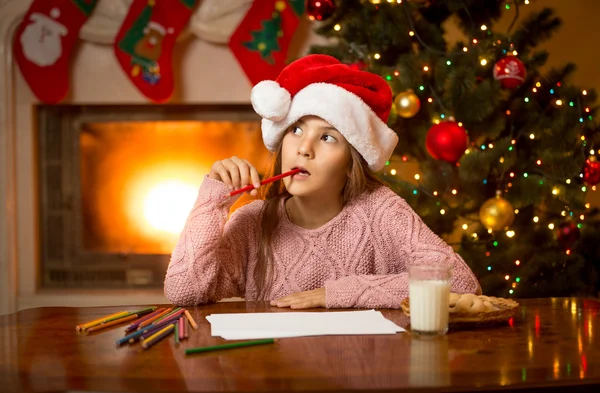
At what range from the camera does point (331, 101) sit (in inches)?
52.8

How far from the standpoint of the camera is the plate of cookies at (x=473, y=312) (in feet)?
3.25

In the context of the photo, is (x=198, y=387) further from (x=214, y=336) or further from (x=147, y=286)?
(x=147, y=286)

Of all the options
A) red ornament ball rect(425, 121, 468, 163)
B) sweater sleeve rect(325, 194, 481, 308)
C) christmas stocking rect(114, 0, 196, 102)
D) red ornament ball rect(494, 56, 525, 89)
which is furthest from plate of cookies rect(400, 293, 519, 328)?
→ christmas stocking rect(114, 0, 196, 102)

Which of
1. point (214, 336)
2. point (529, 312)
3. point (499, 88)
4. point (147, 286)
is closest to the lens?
point (214, 336)

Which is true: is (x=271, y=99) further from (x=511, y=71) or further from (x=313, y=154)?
(x=511, y=71)

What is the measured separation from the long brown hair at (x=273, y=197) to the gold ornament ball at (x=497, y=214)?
749 mm

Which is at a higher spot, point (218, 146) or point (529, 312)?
point (218, 146)

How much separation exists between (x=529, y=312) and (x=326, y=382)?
0.58 metres

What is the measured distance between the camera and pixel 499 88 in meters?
2.19

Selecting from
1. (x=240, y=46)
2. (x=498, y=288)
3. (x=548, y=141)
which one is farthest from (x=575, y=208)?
(x=240, y=46)

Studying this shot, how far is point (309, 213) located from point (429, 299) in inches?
22.3

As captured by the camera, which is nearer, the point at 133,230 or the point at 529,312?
the point at 529,312

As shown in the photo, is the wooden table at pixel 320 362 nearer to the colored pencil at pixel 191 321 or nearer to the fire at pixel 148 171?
the colored pencil at pixel 191 321

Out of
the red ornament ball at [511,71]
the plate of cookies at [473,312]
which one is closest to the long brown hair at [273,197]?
the plate of cookies at [473,312]
